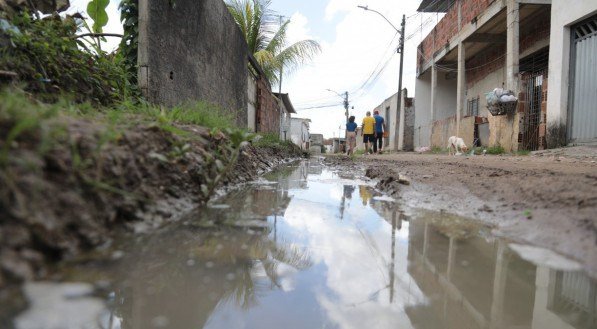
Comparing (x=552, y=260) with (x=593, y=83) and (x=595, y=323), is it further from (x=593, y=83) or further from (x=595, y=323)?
(x=593, y=83)

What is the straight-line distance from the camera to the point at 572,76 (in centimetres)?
720

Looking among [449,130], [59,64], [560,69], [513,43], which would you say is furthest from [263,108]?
[59,64]

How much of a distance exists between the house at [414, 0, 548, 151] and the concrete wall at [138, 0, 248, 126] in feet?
21.8

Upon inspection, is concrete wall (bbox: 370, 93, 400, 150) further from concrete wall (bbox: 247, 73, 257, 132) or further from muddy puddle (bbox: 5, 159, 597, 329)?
muddy puddle (bbox: 5, 159, 597, 329)

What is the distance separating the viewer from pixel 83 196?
1235 millimetres

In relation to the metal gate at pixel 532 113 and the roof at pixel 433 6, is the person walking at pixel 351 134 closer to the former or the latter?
the metal gate at pixel 532 113

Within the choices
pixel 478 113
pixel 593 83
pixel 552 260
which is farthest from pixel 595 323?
pixel 478 113

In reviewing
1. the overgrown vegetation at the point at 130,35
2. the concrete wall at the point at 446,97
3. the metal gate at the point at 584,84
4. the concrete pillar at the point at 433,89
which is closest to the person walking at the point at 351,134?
the concrete pillar at the point at 433,89

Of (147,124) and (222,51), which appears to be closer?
(147,124)

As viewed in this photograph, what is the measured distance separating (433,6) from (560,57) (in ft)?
29.3

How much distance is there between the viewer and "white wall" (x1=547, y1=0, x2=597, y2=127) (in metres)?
7.07

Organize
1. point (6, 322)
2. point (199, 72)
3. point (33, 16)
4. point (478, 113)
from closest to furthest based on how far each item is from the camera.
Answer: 1. point (6, 322)
2. point (33, 16)
3. point (199, 72)
4. point (478, 113)

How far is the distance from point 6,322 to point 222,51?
6572 millimetres

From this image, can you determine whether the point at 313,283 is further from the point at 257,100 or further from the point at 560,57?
the point at 257,100
